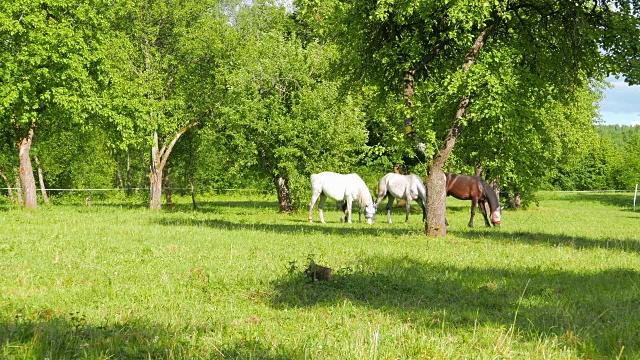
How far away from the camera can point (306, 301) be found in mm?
8172

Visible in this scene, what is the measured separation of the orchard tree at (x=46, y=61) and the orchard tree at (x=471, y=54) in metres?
13.9

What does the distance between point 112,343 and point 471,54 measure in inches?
569

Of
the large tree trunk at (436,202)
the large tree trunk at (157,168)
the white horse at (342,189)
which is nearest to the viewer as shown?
the large tree trunk at (436,202)

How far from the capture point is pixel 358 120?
116 feet

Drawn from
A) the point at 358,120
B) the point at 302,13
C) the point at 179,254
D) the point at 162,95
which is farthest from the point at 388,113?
the point at 179,254

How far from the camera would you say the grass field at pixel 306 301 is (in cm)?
580

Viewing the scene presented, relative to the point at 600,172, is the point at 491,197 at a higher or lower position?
lower

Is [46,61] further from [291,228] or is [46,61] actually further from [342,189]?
[342,189]

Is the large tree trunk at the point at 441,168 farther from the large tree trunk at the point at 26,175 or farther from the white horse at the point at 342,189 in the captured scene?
the large tree trunk at the point at 26,175

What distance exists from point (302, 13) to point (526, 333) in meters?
12.3

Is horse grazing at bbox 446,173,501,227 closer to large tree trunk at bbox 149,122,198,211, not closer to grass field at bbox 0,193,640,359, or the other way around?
grass field at bbox 0,193,640,359

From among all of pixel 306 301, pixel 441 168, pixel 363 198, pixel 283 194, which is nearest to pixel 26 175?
pixel 283 194

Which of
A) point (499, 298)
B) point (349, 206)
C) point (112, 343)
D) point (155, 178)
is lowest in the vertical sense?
point (499, 298)

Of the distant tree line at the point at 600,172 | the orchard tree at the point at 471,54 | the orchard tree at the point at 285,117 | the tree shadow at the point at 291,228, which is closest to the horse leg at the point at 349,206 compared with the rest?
the orchard tree at the point at 285,117
